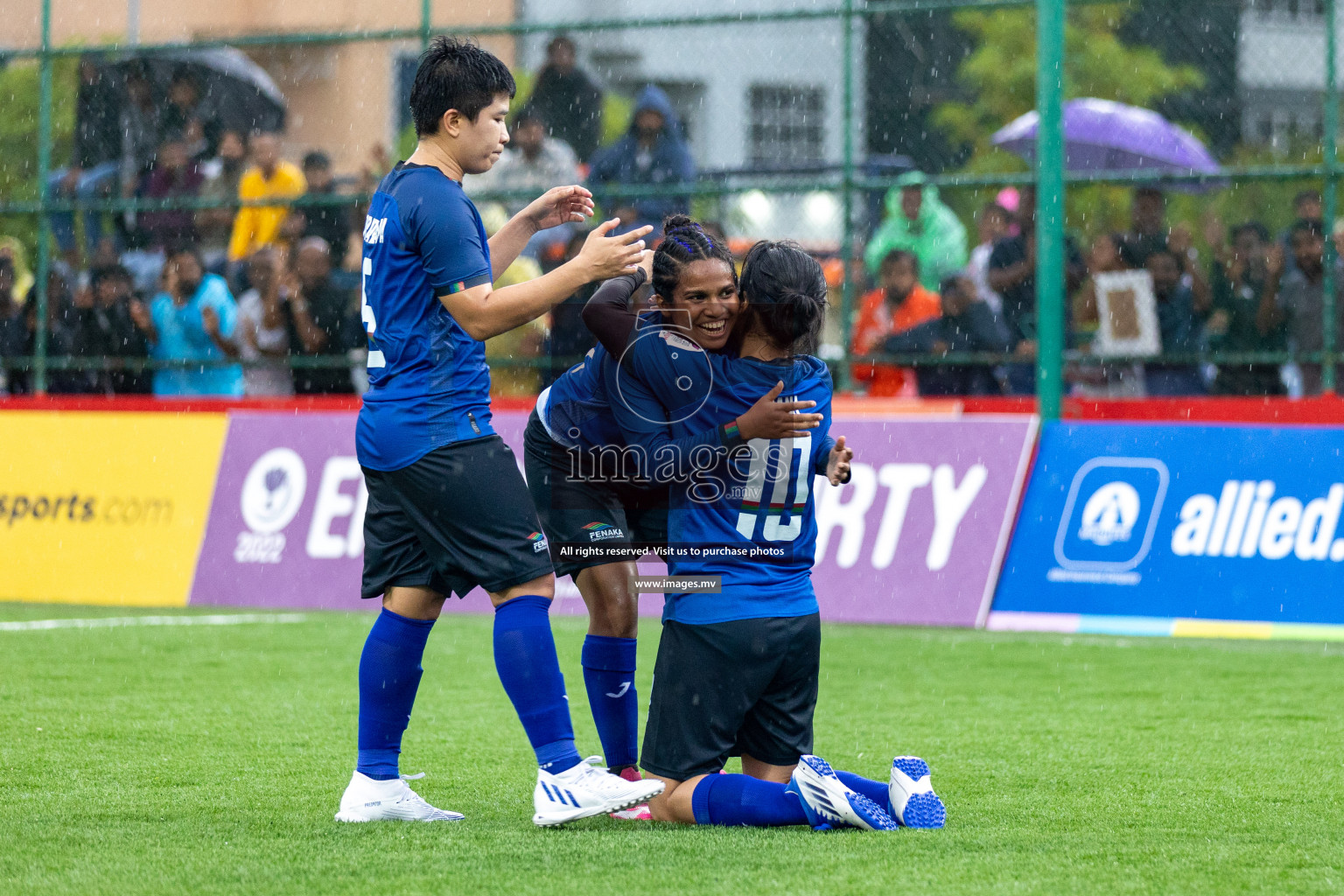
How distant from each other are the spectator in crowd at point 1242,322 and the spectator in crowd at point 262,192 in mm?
5582

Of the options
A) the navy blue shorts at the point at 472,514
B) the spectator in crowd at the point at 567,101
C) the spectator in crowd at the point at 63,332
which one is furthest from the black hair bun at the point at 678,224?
the spectator in crowd at the point at 63,332

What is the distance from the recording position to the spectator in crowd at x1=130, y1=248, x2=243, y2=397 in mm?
11164

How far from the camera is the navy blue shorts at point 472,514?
4.35 m

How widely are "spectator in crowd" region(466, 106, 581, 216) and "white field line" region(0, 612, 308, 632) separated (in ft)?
9.37

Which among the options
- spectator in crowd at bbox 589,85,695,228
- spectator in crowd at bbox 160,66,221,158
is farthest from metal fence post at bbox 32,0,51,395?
spectator in crowd at bbox 589,85,695,228

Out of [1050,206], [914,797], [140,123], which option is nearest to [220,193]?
[140,123]

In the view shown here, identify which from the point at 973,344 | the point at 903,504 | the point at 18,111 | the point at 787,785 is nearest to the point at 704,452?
the point at 787,785

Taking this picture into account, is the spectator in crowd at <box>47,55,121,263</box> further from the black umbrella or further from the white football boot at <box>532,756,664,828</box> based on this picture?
the white football boot at <box>532,756,664,828</box>

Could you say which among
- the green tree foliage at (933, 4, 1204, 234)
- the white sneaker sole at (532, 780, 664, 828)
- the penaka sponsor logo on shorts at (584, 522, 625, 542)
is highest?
the green tree foliage at (933, 4, 1204, 234)

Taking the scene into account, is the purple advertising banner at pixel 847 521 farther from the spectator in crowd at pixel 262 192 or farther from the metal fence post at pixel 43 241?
the metal fence post at pixel 43 241

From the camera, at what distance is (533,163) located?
35.6ft

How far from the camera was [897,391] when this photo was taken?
10.4 meters

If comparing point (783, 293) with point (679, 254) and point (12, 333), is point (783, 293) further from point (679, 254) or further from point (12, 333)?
point (12, 333)

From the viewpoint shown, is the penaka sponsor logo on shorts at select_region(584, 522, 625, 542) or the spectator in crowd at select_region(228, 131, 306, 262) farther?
the spectator in crowd at select_region(228, 131, 306, 262)
